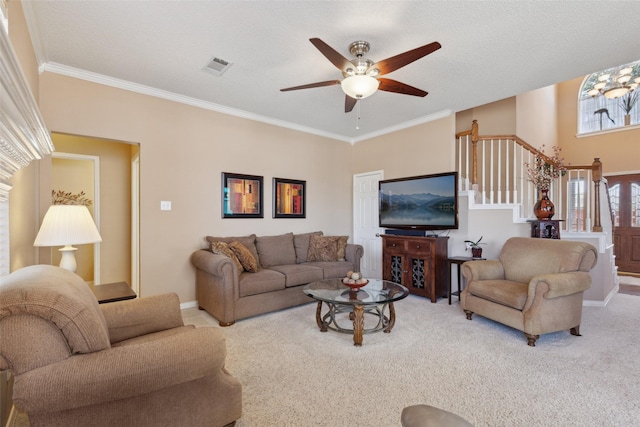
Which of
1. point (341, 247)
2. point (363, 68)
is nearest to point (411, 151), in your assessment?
point (341, 247)

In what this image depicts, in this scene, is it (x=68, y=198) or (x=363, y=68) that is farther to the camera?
(x=68, y=198)

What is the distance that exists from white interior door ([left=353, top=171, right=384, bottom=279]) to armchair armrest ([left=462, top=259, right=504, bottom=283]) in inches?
75.2

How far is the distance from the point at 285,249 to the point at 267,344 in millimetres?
1727

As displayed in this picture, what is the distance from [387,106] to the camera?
4035mm

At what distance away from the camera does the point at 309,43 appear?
8.38 ft

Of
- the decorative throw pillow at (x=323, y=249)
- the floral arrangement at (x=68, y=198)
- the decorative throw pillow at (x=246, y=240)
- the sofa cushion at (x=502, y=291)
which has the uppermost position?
the floral arrangement at (x=68, y=198)

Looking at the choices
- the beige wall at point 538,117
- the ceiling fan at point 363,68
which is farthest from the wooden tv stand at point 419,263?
the beige wall at point 538,117

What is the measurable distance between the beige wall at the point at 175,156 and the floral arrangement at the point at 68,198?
540mm

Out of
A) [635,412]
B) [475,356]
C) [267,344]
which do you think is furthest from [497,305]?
[267,344]

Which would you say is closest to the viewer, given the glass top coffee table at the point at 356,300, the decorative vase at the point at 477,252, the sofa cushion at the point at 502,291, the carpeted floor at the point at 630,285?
the glass top coffee table at the point at 356,300

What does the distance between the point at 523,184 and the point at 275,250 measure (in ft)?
12.0

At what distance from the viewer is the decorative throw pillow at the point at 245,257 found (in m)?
3.53

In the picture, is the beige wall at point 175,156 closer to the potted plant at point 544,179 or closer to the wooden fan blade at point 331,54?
the wooden fan blade at point 331,54

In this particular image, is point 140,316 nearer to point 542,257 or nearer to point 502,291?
point 502,291
